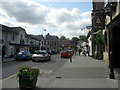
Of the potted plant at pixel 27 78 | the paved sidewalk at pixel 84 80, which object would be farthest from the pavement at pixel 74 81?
the potted plant at pixel 27 78

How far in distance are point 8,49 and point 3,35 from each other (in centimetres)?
319

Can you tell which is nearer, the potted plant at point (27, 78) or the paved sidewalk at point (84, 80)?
the potted plant at point (27, 78)

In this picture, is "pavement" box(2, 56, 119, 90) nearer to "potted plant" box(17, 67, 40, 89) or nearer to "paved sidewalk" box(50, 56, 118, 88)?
"paved sidewalk" box(50, 56, 118, 88)

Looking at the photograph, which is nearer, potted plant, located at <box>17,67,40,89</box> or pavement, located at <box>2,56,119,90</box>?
potted plant, located at <box>17,67,40,89</box>

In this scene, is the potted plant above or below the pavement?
above

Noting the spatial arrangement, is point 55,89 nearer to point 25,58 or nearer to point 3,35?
point 25,58

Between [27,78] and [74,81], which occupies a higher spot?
[27,78]

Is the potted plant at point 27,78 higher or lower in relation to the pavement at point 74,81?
higher

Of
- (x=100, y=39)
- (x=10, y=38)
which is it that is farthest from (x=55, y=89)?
(x=10, y=38)

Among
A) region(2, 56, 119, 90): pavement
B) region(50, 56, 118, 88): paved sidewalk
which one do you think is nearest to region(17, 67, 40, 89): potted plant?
region(2, 56, 119, 90): pavement

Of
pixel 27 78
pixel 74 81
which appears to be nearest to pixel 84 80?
pixel 74 81

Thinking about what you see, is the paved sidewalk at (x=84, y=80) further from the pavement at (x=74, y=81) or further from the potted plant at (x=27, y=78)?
the potted plant at (x=27, y=78)

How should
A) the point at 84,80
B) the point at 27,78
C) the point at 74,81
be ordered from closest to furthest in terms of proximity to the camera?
the point at 27,78, the point at 74,81, the point at 84,80

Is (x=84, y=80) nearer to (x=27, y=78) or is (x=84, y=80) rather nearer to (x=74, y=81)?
(x=74, y=81)
